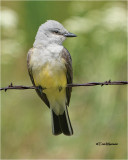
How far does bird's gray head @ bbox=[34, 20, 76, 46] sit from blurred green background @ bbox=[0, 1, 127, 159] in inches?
7.0

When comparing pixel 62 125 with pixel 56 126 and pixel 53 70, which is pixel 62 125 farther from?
pixel 53 70

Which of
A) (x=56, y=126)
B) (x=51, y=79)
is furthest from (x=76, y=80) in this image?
(x=51, y=79)

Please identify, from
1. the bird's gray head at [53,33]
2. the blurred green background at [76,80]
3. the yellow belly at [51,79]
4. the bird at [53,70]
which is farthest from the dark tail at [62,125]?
the bird's gray head at [53,33]

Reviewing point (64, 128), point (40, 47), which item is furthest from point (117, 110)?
point (40, 47)

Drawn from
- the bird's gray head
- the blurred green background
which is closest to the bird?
the bird's gray head

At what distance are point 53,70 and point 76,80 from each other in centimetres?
140

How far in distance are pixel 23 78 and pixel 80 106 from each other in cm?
102

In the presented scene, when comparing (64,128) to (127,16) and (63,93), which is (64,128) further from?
(127,16)

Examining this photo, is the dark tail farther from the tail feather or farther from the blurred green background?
the blurred green background

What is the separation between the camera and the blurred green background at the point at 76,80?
7488mm

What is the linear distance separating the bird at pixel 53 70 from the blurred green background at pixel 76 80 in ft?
1.10

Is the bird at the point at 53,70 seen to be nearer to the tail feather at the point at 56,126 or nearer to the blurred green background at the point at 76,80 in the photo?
the tail feather at the point at 56,126

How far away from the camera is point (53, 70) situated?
21.9 feet

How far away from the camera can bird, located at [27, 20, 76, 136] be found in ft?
22.0
